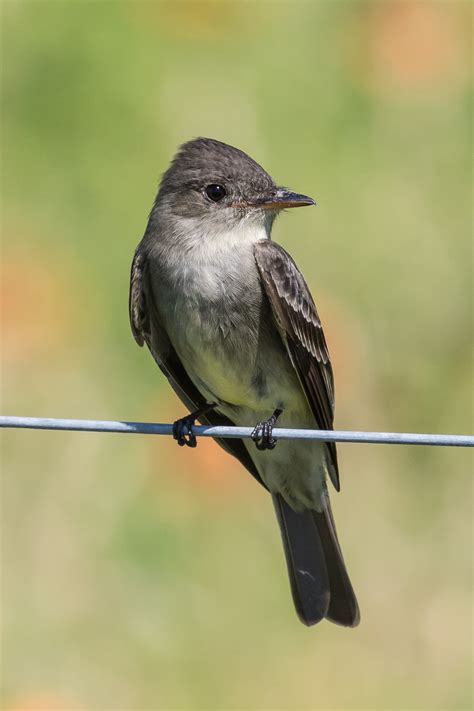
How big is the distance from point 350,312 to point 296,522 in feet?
4.52

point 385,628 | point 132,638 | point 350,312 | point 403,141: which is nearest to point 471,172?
point 403,141

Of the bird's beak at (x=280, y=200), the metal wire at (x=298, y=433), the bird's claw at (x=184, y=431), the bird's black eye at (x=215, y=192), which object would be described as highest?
the bird's black eye at (x=215, y=192)

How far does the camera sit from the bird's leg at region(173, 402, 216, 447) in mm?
4316

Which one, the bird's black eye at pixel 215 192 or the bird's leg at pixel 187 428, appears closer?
the bird's leg at pixel 187 428

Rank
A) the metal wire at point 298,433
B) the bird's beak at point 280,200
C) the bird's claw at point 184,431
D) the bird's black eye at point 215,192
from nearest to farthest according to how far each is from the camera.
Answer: the metal wire at point 298,433 < the bird's claw at point 184,431 < the bird's beak at point 280,200 < the bird's black eye at point 215,192

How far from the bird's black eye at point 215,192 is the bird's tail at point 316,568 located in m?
1.05

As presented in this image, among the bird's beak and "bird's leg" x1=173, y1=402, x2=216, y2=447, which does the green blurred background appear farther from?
the bird's beak

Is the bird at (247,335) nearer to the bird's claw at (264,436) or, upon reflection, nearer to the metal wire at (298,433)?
the bird's claw at (264,436)

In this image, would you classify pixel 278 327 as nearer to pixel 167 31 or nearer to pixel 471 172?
pixel 471 172

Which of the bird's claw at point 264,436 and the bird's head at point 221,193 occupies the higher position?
the bird's head at point 221,193

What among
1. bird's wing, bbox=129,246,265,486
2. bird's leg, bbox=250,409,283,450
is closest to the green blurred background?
bird's wing, bbox=129,246,265,486

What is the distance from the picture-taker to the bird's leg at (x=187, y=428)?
14.2 feet

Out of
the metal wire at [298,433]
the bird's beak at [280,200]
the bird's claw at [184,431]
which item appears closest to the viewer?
the metal wire at [298,433]

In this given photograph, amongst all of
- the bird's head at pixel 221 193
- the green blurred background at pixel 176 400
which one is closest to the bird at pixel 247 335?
the bird's head at pixel 221 193
